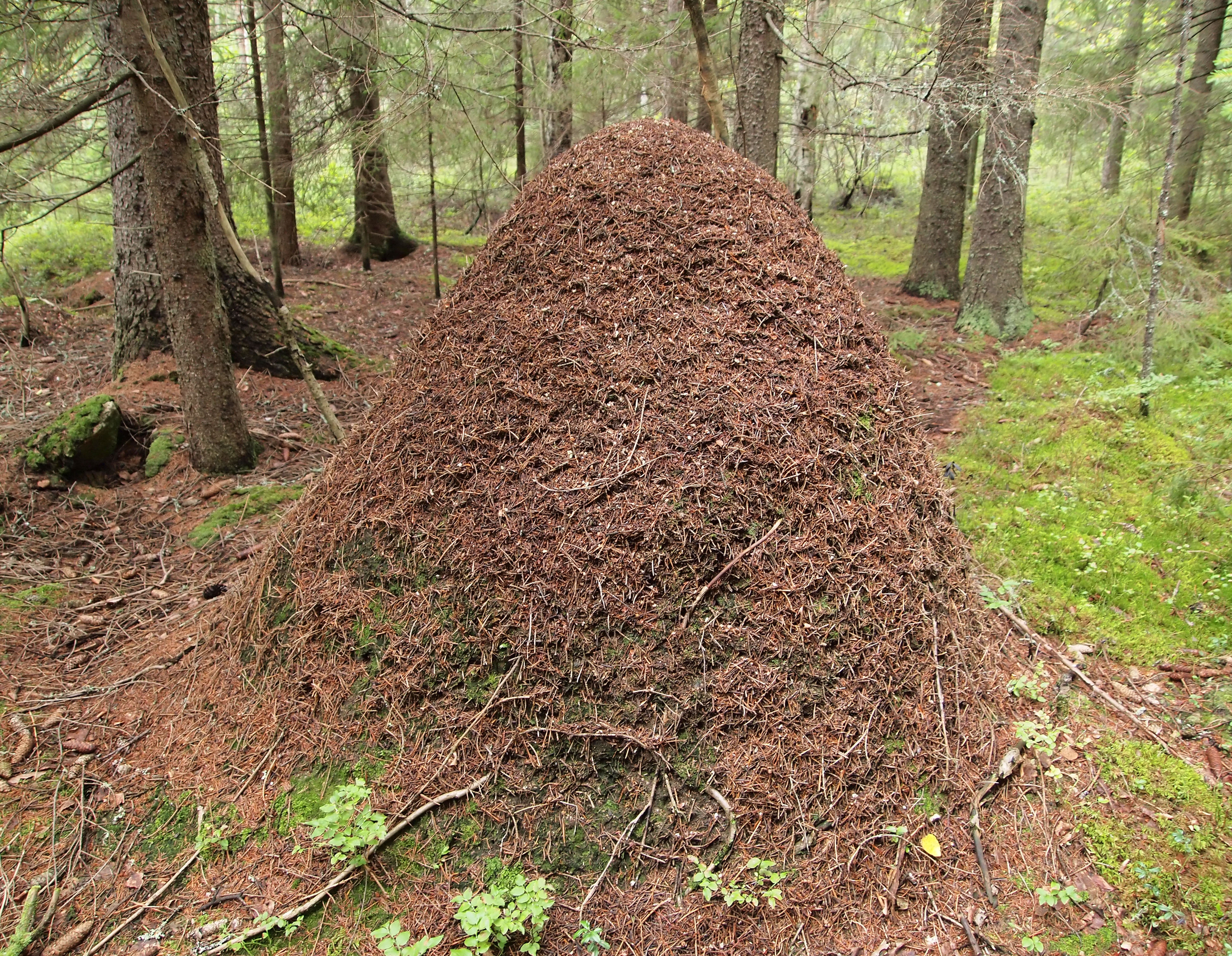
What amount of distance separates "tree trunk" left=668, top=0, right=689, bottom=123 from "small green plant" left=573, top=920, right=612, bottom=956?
6999mm

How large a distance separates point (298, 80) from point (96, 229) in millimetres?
6041

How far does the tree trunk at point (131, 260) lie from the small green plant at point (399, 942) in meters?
5.46

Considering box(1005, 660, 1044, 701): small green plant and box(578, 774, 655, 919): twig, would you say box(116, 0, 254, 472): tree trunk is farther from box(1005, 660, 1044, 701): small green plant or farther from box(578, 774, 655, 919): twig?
box(1005, 660, 1044, 701): small green plant

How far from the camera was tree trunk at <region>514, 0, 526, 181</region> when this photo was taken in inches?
343

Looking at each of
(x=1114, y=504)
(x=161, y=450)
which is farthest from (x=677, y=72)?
(x=161, y=450)

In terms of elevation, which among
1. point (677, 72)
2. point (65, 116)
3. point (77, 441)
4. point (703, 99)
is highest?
point (677, 72)

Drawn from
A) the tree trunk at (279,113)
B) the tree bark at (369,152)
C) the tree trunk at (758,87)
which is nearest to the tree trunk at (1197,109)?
the tree trunk at (758,87)

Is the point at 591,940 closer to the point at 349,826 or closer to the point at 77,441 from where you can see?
the point at 349,826

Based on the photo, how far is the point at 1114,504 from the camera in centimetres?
469

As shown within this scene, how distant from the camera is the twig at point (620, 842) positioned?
7.93ft

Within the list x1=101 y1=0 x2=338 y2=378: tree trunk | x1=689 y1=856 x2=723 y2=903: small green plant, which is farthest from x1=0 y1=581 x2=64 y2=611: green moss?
x1=689 y1=856 x2=723 y2=903: small green plant

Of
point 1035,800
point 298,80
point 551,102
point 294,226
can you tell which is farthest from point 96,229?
point 1035,800

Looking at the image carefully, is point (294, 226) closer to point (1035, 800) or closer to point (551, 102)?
point (551, 102)

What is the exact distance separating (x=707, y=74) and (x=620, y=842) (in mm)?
5020
